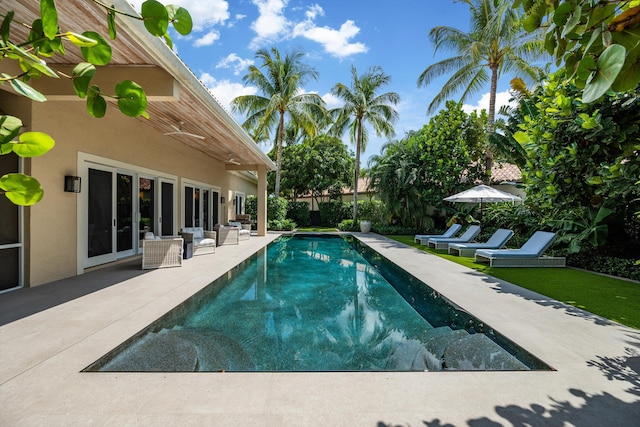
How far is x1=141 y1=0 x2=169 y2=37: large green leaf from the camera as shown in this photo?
2.93 ft

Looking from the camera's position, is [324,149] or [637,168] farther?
[324,149]

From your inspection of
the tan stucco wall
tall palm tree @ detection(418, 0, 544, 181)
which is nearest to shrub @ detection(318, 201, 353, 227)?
tall palm tree @ detection(418, 0, 544, 181)

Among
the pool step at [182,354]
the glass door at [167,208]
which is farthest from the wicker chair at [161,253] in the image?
the pool step at [182,354]

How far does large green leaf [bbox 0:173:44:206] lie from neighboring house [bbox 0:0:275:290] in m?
4.12

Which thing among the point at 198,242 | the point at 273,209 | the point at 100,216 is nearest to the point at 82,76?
the point at 100,216

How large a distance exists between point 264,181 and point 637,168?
1471cm

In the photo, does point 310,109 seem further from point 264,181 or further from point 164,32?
point 164,32

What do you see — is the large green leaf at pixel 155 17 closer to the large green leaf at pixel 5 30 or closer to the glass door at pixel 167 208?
the large green leaf at pixel 5 30

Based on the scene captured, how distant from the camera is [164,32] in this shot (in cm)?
100

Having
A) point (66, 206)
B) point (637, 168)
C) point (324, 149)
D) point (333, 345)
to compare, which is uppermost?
point (324, 149)

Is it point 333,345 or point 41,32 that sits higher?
point 41,32

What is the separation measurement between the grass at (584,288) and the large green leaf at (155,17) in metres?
6.71

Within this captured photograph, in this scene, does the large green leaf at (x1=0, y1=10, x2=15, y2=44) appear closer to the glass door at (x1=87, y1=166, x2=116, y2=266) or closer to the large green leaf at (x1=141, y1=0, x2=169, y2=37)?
the large green leaf at (x1=141, y1=0, x2=169, y2=37)

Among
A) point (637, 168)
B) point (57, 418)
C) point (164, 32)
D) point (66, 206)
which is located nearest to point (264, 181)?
point (66, 206)
